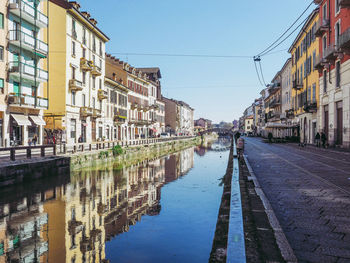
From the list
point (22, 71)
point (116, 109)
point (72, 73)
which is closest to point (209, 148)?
point (116, 109)

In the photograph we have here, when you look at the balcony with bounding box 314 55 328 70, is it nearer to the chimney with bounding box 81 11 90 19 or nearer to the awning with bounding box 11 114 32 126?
the chimney with bounding box 81 11 90 19

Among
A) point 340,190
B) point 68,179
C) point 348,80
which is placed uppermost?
point 348,80

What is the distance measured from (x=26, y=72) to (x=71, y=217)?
69.4 feet

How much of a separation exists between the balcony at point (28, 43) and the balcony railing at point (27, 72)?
1560 millimetres

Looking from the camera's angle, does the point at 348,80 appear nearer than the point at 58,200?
No

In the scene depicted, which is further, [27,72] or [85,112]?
[85,112]

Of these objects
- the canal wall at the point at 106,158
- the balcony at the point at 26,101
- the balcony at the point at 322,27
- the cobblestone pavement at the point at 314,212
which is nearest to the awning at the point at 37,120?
the balcony at the point at 26,101

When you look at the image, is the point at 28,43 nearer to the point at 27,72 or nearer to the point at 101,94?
the point at 27,72

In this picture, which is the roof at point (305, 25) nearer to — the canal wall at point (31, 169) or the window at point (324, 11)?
the window at point (324, 11)

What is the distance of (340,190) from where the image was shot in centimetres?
830

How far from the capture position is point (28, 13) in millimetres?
26047

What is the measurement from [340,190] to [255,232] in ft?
16.4

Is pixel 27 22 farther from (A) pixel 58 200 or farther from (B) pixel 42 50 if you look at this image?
(A) pixel 58 200

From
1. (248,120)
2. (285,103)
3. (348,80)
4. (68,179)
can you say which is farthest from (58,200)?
(248,120)
